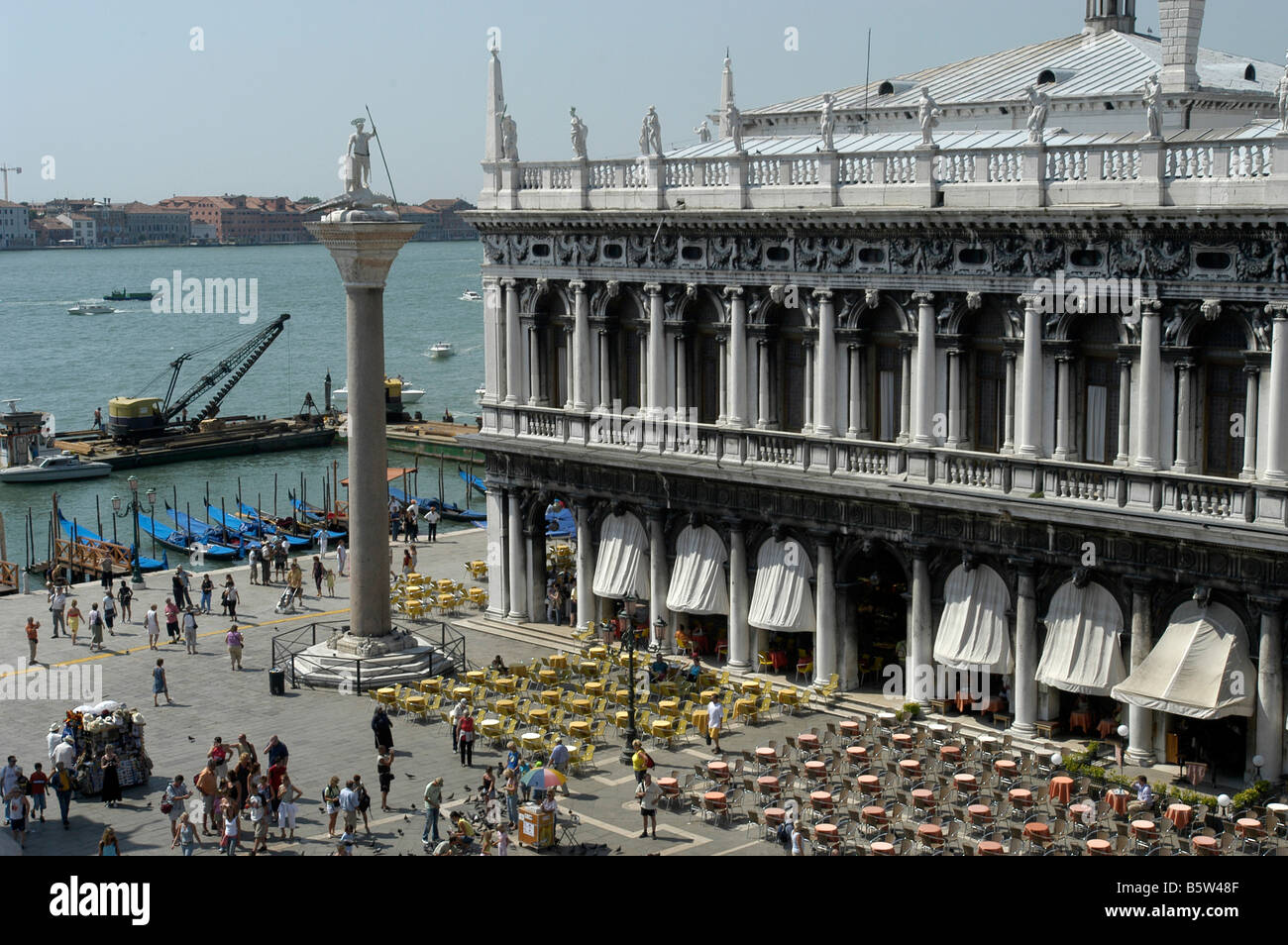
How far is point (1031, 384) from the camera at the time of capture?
36.8m

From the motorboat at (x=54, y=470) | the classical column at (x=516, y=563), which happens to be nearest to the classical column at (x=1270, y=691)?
the classical column at (x=516, y=563)

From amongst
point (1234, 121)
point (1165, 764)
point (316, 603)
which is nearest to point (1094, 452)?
point (1165, 764)

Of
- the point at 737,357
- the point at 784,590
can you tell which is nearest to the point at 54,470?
the point at 737,357

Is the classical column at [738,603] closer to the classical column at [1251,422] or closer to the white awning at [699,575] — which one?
the white awning at [699,575]

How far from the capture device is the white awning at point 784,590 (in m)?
41.7

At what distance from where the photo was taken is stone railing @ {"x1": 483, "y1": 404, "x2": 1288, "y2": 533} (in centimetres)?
3381

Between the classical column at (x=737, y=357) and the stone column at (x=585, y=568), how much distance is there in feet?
19.0

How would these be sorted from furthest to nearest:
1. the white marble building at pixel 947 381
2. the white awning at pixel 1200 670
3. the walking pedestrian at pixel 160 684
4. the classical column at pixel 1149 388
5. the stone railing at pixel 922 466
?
1. the walking pedestrian at pixel 160 684
2. the classical column at pixel 1149 388
3. the white marble building at pixel 947 381
4. the stone railing at pixel 922 466
5. the white awning at pixel 1200 670

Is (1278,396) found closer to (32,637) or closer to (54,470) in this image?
(32,637)

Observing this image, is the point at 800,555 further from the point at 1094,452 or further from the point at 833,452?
the point at 1094,452

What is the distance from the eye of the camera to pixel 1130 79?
4241 cm

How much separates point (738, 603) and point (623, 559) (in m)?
4.06

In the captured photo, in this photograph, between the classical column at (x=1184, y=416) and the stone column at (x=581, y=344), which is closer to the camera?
the classical column at (x=1184, y=416)
